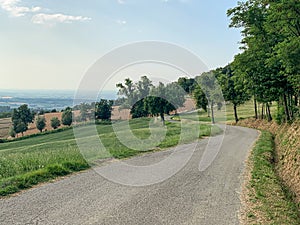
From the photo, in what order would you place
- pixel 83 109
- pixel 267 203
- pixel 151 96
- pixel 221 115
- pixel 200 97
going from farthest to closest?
1. pixel 221 115
2. pixel 200 97
3. pixel 151 96
4. pixel 83 109
5. pixel 267 203

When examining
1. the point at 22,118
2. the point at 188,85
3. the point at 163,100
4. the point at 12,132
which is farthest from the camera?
the point at 22,118

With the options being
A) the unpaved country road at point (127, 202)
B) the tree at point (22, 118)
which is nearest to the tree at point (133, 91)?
the unpaved country road at point (127, 202)

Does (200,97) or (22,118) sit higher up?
(200,97)

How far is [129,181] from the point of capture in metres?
9.24

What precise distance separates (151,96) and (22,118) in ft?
224

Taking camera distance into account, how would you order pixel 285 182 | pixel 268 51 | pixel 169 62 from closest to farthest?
pixel 285 182
pixel 169 62
pixel 268 51

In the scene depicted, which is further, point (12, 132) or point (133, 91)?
point (12, 132)

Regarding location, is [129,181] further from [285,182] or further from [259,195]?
[285,182]

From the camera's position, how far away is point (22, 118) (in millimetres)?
98562

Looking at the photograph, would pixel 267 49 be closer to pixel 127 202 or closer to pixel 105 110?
pixel 127 202

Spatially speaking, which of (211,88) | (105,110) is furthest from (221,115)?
(105,110)

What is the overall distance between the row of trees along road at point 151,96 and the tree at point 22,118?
50014 millimetres

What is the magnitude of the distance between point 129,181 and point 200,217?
12.1 ft

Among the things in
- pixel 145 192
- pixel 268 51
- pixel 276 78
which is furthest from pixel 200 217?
pixel 276 78
